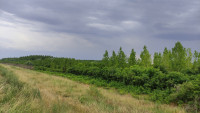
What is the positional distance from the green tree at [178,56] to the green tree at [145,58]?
16.6 feet

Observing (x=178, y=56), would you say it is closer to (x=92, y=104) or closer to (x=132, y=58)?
(x=132, y=58)

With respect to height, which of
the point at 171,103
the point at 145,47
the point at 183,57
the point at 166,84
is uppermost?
the point at 145,47

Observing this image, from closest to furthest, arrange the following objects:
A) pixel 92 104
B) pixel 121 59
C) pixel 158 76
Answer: pixel 92 104 → pixel 158 76 → pixel 121 59

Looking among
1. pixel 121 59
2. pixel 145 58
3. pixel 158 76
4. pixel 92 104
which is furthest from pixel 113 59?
pixel 92 104

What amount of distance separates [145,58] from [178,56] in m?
7.17

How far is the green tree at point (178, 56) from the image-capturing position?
28.5 m

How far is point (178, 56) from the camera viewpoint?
29.9m

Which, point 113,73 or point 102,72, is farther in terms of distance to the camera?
point 102,72

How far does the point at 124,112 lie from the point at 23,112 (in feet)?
9.25

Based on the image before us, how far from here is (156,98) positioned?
33.6 ft

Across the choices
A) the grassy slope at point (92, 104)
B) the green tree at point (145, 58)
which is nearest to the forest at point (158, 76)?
the green tree at point (145, 58)

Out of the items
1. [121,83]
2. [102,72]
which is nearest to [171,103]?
[121,83]

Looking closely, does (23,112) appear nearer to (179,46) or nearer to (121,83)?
(121,83)

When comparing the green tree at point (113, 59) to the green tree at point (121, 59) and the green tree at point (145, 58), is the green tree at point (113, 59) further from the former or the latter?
the green tree at point (145, 58)
